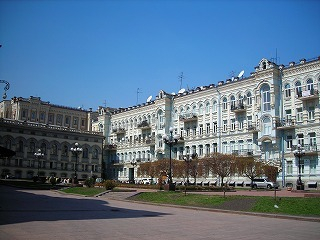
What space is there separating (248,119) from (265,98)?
4.40 m

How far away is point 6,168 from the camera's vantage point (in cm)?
7281

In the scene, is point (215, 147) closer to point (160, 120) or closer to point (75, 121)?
point (160, 120)

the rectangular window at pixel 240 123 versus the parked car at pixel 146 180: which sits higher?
the rectangular window at pixel 240 123

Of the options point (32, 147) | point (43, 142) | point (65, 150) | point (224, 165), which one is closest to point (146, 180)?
point (224, 165)

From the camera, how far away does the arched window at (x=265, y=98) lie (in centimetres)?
5250

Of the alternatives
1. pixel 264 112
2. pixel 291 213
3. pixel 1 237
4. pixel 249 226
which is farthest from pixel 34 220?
pixel 264 112

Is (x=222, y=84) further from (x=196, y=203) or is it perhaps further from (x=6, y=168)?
(x=6, y=168)

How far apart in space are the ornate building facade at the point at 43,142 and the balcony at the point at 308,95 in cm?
4510

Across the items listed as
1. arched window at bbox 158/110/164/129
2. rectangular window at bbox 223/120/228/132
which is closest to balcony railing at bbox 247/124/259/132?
rectangular window at bbox 223/120/228/132

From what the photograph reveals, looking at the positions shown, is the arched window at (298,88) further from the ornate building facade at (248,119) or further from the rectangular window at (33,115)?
the rectangular window at (33,115)

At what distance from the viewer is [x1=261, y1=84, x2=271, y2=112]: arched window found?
172 ft

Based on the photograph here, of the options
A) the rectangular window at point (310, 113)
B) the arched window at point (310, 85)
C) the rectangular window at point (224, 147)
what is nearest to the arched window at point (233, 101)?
the rectangular window at point (224, 147)

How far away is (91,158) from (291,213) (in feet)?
230

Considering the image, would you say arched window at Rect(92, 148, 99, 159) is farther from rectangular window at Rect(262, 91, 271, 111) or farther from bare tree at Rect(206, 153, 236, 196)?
rectangular window at Rect(262, 91, 271, 111)
